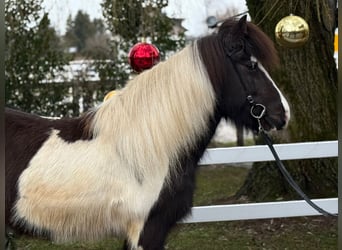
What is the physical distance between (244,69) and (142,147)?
2.40ft

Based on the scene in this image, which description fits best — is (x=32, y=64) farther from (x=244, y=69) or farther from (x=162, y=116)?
(x=244, y=69)

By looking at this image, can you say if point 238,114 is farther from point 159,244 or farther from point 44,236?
point 44,236

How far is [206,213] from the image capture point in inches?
202

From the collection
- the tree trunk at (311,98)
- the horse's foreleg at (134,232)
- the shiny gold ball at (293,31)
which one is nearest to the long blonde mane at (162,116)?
the horse's foreleg at (134,232)

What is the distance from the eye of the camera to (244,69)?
11.3 feet

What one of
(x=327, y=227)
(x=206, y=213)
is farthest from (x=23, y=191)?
(x=327, y=227)

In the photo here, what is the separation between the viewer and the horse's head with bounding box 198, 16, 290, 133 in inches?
135

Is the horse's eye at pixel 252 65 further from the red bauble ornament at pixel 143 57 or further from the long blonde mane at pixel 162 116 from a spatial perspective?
the red bauble ornament at pixel 143 57

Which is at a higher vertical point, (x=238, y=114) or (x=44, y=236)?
(x=238, y=114)

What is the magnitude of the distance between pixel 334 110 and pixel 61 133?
147 inches

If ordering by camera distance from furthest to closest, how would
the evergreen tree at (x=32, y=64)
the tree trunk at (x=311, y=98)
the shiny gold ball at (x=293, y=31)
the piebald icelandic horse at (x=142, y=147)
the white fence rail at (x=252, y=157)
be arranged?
1. the evergreen tree at (x=32, y=64)
2. the tree trunk at (x=311, y=98)
3. the white fence rail at (x=252, y=157)
4. the shiny gold ball at (x=293, y=31)
5. the piebald icelandic horse at (x=142, y=147)

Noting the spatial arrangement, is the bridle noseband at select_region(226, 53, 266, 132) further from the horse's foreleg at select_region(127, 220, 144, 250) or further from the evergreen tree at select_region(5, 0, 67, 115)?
the evergreen tree at select_region(5, 0, 67, 115)

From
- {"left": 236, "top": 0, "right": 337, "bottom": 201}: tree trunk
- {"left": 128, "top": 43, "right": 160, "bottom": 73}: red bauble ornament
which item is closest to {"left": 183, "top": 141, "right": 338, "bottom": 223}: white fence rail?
{"left": 128, "top": 43, "right": 160, "bottom": 73}: red bauble ornament

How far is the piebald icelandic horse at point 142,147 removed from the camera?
3326 mm
